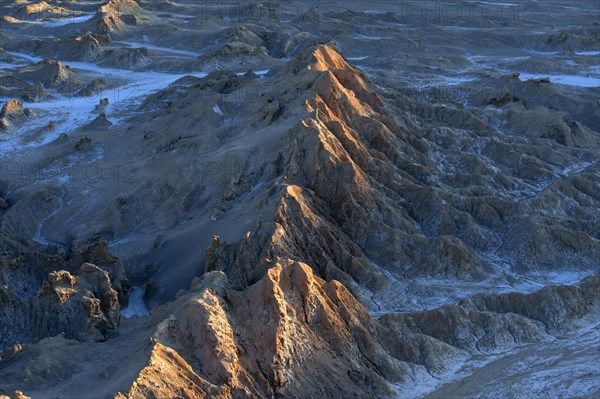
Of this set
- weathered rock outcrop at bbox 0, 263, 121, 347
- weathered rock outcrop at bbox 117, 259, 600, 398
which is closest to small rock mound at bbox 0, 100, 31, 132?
weathered rock outcrop at bbox 0, 263, 121, 347

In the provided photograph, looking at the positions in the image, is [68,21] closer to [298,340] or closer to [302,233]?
[302,233]

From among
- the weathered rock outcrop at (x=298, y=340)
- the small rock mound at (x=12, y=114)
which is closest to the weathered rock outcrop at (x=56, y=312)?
the weathered rock outcrop at (x=298, y=340)

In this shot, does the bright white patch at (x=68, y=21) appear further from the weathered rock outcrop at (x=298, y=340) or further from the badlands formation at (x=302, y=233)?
the weathered rock outcrop at (x=298, y=340)

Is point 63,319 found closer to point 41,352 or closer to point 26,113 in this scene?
point 41,352

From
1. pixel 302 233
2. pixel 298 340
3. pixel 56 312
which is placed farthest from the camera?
pixel 302 233

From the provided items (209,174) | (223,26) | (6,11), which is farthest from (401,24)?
(209,174)

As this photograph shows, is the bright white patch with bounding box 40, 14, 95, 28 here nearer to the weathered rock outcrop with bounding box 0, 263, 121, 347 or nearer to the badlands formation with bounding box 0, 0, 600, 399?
the badlands formation with bounding box 0, 0, 600, 399

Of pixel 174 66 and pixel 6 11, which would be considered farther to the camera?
pixel 6 11

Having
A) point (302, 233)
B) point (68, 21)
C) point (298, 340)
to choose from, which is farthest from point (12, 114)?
point (298, 340)
